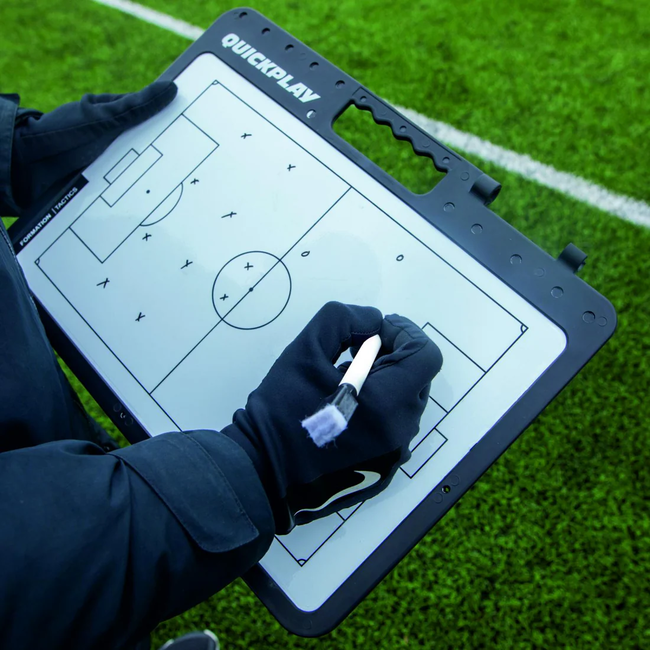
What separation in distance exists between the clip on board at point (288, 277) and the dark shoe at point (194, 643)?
54cm

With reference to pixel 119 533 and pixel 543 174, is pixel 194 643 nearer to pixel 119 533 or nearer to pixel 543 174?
pixel 119 533

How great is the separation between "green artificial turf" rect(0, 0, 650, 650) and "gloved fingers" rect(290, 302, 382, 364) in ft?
2.05

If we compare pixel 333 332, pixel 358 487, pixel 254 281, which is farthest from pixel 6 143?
pixel 358 487

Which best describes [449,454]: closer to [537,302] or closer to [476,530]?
[537,302]

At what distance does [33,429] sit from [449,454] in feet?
1.41

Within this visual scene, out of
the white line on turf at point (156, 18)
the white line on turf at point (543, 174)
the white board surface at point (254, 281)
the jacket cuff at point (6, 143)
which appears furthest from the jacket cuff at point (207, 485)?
the white line on turf at point (156, 18)

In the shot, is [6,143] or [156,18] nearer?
Answer: [6,143]

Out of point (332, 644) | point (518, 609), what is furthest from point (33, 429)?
point (518, 609)

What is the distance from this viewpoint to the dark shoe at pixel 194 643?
102 centimetres

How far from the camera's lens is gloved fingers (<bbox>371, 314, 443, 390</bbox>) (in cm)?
55

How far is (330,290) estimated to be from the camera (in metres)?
0.65

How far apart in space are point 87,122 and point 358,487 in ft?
1.99

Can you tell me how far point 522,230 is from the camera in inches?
47.5

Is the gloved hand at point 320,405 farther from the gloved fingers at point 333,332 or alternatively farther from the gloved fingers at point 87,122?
the gloved fingers at point 87,122
